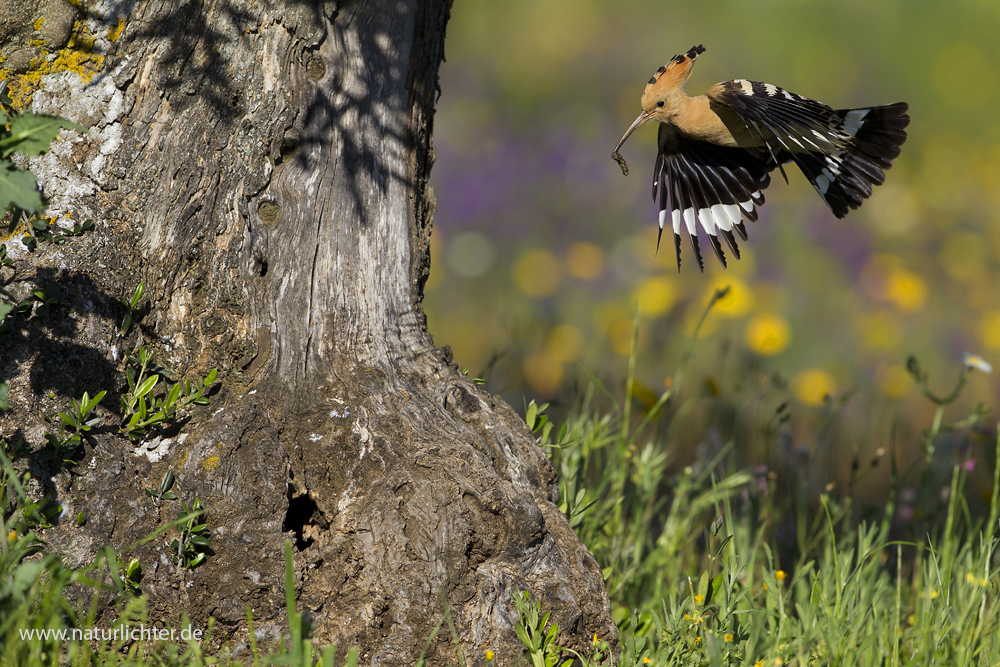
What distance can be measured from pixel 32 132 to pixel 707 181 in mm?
1903

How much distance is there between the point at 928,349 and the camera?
5992 millimetres

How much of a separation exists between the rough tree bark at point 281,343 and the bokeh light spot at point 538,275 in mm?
3410

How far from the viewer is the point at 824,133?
2.06 m

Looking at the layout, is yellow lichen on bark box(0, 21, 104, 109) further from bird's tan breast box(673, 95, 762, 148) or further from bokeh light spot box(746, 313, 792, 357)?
bokeh light spot box(746, 313, 792, 357)

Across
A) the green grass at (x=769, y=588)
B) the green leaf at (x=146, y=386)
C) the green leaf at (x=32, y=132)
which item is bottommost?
the green grass at (x=769, y=588)

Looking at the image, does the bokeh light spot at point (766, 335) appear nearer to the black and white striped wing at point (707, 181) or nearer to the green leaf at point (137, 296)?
the black and white striped wing at point (707, 181)

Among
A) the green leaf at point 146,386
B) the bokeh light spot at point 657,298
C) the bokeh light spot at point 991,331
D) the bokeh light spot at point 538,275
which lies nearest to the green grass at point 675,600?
the green leaf at point 146,386

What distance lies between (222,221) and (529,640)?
53.1 inches

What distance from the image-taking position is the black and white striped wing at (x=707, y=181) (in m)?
2.38

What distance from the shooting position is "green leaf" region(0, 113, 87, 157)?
1.36m

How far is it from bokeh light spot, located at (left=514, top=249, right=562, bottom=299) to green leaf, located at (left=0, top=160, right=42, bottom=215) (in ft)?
14.3

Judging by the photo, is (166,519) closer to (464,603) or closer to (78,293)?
(78,293)

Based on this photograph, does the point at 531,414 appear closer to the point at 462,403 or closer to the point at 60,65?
the point at 462,403

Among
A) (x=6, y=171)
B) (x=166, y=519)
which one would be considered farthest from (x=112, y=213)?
(x=166, y=519)
